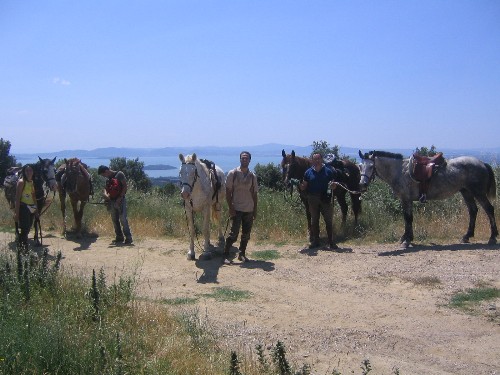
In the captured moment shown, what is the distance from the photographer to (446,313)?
21.2ft

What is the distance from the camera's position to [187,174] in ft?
30.5

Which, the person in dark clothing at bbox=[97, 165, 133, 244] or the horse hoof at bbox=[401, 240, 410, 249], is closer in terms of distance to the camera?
the horse hoof at bbox=[401, 240, 410, 249]

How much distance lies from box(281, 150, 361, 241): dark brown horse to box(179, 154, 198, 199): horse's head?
273 cm

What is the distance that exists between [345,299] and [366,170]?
167 inches

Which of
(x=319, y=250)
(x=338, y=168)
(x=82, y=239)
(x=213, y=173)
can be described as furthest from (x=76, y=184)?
(x=338, y=168)

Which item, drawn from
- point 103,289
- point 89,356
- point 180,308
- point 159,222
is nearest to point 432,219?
point 159,222

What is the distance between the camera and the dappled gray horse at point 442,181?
1051 cm

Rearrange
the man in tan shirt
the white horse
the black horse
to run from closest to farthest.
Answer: the white horse → the man in tan shirt → the black horse

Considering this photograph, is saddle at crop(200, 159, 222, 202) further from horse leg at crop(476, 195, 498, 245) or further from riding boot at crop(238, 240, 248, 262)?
horse leg at crop(476, 195, 498, 245)

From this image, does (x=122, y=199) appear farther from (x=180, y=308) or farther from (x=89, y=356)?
(x=89, y=356)

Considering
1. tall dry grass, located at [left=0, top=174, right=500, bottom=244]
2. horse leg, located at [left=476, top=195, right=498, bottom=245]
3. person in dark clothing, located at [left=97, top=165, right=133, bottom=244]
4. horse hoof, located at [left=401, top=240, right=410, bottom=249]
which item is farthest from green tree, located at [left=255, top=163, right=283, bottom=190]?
horse leg, located at [left=476, top=195, right=498, bottom=245]

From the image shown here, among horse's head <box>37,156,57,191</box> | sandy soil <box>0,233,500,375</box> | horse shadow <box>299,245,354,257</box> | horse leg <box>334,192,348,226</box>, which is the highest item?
horse's head <box>37,156,57,191</box>

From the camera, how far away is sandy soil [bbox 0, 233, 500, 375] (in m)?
5.30

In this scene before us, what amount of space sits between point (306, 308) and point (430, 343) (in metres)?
1.80
